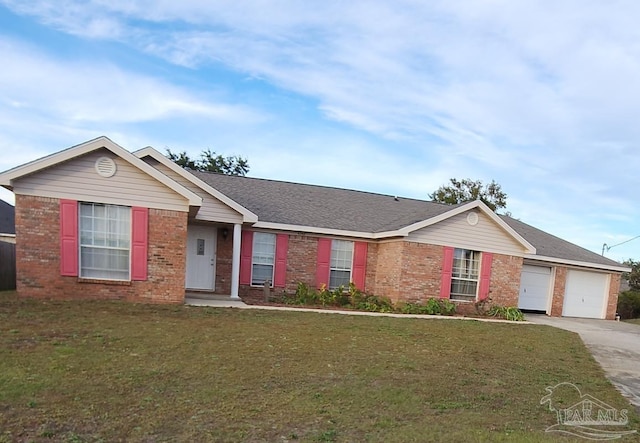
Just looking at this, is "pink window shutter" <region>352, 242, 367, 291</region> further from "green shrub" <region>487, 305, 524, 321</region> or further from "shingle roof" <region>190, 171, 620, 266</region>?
"green shrub" <region>487, 305, 524, 321</region>

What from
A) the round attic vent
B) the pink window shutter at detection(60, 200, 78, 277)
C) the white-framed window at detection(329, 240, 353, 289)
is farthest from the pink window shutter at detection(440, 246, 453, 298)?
the pink window shutter at detection(60, 200, 78, 277)

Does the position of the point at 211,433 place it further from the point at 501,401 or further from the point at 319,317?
the point at 319,317

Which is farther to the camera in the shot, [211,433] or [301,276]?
[301,276]

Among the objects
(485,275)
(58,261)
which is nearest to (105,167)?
(58,261)

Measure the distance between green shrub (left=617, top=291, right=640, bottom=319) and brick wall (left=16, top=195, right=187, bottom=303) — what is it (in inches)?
847

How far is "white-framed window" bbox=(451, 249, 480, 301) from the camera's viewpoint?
15031 mm

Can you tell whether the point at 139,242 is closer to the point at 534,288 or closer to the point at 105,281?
the point at 105,281

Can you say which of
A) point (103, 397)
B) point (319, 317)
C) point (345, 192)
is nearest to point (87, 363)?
point (103, 397)

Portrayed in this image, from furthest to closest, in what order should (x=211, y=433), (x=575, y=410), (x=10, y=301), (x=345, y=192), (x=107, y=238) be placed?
(x=345, y=192)
(x=107, y=238)
(x=10, y=301)
(x=575, y=410)
(x=211, y=433)

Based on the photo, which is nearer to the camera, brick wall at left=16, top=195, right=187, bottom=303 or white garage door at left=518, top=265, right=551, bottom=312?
brick wall at left=16, top=195, right=187, bottom=303

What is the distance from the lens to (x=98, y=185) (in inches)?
411

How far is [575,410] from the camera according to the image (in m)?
5.73

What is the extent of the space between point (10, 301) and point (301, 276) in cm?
808

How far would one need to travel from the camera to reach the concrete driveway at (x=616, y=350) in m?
7.33
